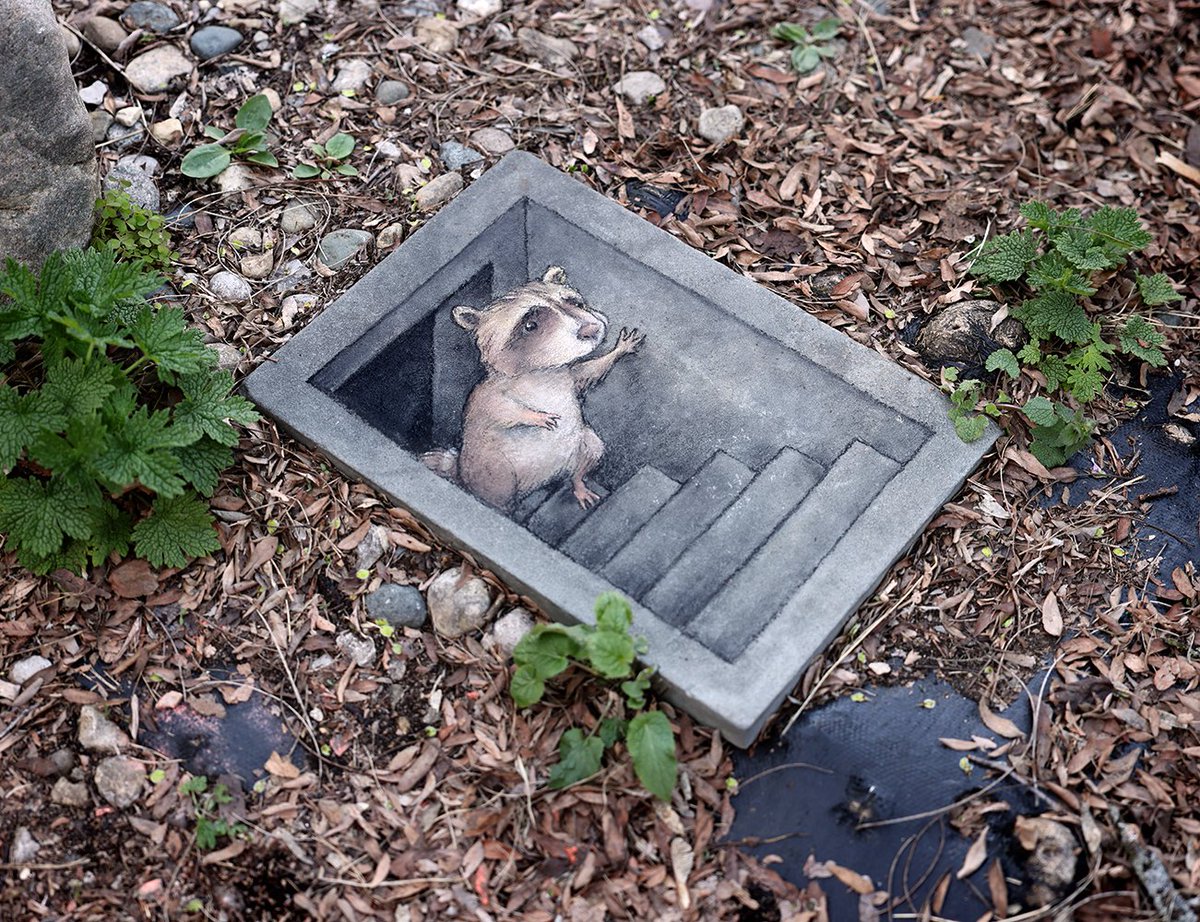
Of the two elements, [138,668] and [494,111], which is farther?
[494,111]

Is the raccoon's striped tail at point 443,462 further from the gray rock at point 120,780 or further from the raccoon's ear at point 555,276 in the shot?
the gray rock at point 120,780

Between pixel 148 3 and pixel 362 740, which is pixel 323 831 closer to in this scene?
pixel 362 740

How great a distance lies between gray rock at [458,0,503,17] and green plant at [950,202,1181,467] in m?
1.96

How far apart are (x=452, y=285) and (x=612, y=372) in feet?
1.80

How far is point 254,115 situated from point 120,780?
2154mm

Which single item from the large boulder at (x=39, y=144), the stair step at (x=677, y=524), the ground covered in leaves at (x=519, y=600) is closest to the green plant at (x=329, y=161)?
→ the ground covered in leaves at (x=519, y=600)

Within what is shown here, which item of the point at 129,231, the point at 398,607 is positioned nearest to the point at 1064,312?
the point at 398,607

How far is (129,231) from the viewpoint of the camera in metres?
3.31

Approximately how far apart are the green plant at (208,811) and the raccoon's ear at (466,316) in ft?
4.52

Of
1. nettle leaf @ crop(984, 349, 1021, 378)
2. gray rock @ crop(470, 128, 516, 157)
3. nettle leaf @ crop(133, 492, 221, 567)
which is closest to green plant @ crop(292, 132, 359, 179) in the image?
gray rock @ crop(470, 128, 516, 157)

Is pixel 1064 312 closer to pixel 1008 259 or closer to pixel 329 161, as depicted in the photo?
pixel 1008 259

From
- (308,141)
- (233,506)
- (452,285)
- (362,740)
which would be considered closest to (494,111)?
(308,141)

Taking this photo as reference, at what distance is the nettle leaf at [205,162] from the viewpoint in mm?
3539

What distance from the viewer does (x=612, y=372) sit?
3125 mm
